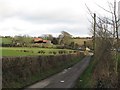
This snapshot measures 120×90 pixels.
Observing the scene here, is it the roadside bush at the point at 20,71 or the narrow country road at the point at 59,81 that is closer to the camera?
the roadside bush at the point at 20,71

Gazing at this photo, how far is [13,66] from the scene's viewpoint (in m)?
26.9

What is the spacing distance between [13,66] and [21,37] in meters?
86.8

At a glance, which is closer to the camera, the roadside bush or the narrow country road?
the roadside bush

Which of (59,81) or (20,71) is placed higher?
(20,71)

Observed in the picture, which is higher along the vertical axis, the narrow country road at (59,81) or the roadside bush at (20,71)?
the roadside bush at (20,71)

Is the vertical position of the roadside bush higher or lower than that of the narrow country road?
higher

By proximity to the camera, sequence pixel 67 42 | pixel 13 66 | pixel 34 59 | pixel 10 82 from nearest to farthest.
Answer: pixel 10 82 → pixel 13 66 → pixel 34 59 → pixel 67 42

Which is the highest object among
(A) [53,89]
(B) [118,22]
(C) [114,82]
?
(B) [118,22]

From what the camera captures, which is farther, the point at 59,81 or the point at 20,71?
the point at 59,81

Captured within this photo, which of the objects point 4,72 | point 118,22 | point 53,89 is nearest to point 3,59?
point 4,72

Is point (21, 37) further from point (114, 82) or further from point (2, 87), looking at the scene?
point (114, 82)

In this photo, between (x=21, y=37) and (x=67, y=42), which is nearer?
(x=21, y=37)

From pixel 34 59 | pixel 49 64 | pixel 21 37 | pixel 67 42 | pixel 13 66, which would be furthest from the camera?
pixel 67 42

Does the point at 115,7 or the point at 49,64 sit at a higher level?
the point at 115,7
